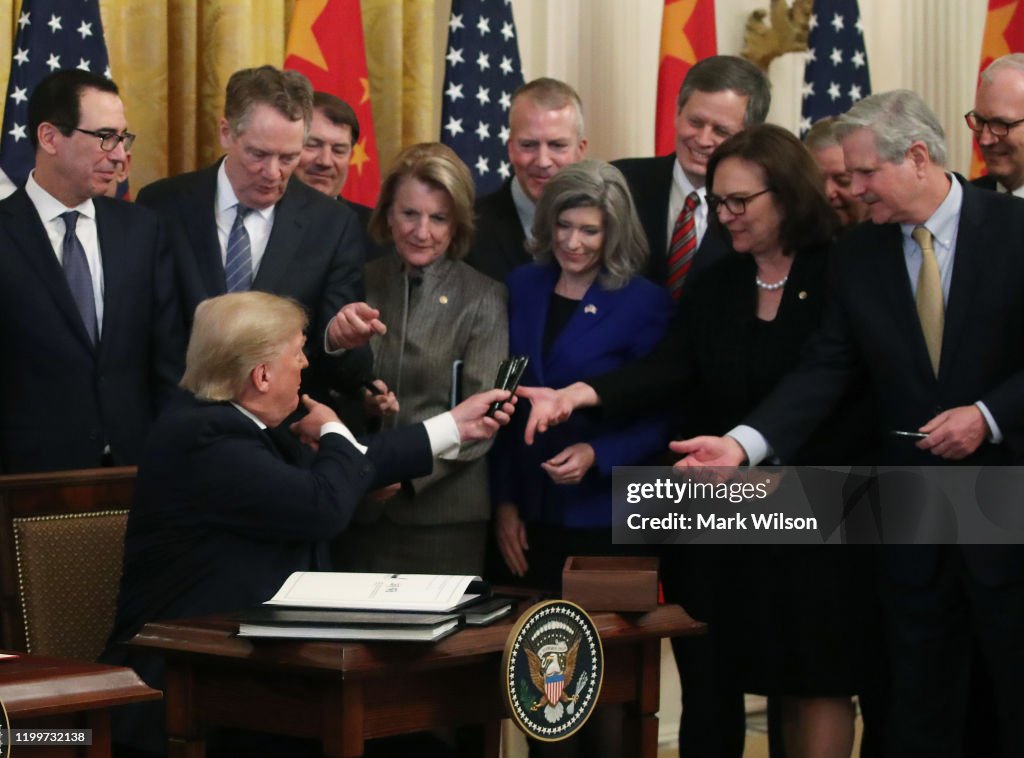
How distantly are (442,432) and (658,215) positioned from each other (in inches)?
48.2

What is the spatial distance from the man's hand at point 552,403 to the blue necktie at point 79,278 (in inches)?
43.8

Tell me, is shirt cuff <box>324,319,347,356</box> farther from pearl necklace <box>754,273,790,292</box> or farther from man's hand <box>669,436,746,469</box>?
pearl necklace <box>754,273,790,292</box>

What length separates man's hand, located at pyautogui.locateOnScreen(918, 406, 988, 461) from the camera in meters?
3.58

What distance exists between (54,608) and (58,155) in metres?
1.30

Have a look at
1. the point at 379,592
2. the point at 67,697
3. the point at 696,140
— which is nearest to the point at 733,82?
the point at 696,140

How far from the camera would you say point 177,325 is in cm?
414

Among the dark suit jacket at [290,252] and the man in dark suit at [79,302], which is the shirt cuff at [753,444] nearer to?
the dark suit jacket at [290,252]

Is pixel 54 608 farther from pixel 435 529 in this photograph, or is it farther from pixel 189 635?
pixel 435 529

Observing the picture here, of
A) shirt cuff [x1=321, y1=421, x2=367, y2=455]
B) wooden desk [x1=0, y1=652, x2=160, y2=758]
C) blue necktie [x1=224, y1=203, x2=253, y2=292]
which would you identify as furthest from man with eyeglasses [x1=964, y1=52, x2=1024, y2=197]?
wooden desk [x1=0, y1=652, x2=160, y2=758]

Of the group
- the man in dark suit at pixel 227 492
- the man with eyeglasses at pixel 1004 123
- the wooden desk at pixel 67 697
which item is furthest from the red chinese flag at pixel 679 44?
the wooden desk at pixel 67 697

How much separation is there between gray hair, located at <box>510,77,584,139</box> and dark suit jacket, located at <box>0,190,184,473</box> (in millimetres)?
1323

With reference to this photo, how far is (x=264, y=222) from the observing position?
4.29m

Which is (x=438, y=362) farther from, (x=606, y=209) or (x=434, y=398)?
(x=606, y=209)

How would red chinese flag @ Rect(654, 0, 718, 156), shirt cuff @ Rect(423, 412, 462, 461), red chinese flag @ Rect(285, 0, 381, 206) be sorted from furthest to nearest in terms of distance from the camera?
red chinese flag @ Rect(654, 0, 718, 156) < red chinese flag @ Rect(285, 0, 381, 206) < shirt cuff @ Rect(423, 412, 462, 461)
